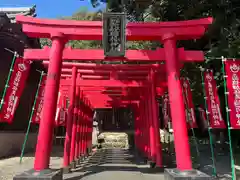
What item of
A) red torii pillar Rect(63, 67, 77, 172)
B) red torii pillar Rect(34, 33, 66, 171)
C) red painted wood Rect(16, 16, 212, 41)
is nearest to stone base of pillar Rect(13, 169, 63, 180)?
red torii pillar Rect(34, 33, 66, 171)

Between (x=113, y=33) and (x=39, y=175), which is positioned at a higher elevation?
(x=113, y=33)

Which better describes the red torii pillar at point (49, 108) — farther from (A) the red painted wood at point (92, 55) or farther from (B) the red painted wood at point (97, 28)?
(A) the red painted wood at point (92, 55)

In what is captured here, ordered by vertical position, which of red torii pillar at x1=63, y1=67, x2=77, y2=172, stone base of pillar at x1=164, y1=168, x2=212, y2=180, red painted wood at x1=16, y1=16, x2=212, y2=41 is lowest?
stone base of pillar at x1=164, y1=168, x2=212, y2=180

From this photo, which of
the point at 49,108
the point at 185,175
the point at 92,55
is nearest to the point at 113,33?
the point at 92,55

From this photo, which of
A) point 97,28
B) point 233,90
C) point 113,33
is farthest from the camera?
point 233,90

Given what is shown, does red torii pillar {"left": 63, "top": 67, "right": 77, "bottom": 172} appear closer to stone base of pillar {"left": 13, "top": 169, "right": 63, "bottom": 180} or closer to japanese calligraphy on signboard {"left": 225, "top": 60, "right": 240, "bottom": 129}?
stone base of pillar {"left": 13, "top": 169, "right": 63, "bottom": 180}

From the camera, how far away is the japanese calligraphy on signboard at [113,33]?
5.93m

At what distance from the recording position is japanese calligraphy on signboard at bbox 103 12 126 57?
5930 millimetres

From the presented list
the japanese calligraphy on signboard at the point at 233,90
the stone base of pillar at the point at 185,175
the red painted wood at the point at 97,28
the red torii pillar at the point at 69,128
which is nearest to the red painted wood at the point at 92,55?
the red painted wood at the point at 97,28

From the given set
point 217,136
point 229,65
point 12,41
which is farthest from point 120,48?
point 217,136

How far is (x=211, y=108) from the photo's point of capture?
7.53 metres

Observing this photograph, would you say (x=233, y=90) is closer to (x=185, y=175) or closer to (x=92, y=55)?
(x=185, y=175)

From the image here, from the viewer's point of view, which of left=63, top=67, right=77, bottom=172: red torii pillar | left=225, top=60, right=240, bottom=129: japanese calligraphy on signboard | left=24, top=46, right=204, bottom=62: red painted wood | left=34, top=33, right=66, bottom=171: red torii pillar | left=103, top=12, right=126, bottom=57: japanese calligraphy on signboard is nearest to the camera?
left=34, top=33, right=66, bottom=171: red torii pillar

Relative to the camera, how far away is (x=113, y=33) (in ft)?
19.6
